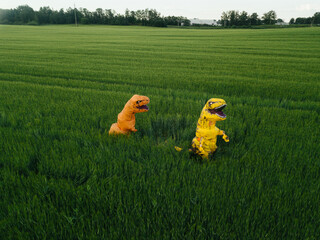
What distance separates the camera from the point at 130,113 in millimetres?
2582

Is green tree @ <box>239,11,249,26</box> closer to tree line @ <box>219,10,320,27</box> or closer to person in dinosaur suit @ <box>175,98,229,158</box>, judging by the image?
tree line @ <box>219,10,320,27</box>

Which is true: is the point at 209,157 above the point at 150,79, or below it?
below

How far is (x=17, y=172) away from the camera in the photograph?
1.90m

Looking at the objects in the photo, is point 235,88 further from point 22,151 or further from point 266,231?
point 22,151

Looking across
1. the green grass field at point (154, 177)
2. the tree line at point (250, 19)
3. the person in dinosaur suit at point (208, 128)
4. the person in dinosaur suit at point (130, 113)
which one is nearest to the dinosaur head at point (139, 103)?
the person in dinosaur suit at point (130, 113)

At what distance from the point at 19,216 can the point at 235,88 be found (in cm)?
531

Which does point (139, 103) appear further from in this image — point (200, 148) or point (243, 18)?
point (243, 18)

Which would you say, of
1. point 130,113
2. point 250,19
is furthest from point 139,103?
point 250,19

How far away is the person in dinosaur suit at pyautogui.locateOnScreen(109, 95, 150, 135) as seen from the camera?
8.20 feet

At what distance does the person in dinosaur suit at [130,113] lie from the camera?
8.20ft

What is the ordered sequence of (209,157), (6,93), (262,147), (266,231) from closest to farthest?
(266,231) < (209,157) < (262,147) < (6,93)

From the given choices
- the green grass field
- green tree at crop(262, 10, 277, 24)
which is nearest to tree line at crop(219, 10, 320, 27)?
green tree at crop(262, 10, 277, 24)

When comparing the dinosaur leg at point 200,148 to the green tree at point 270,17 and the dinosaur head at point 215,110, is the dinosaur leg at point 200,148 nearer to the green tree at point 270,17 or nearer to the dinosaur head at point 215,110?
the dinosaur head at point 215,110

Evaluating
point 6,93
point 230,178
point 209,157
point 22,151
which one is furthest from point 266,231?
point 6,93
